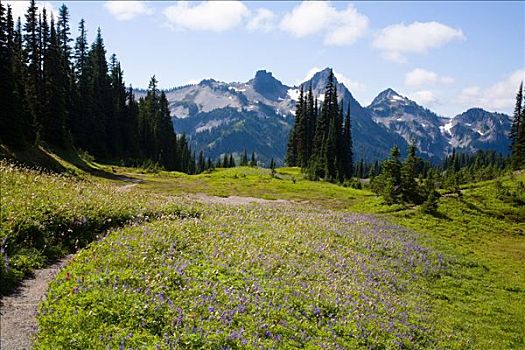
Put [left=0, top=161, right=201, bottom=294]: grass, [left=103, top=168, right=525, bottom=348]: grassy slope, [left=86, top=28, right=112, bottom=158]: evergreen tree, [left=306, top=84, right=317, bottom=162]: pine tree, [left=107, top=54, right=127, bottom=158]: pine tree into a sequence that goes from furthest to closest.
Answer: [left=306, top=84, right=317, bottom=162]: pine tree < [left=107, top=54, right=127, bottom=158]: pine tree < [left=86, top=28, right=112, bottom=158]: evergreen tree < [left=103, top=168, right=525, bottom=348]: grassy slope < [left=0, top=161, right=201, bottom=294]: grass

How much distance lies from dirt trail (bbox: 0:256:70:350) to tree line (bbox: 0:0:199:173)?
3284 centimetres

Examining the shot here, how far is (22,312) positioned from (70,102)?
237 feet

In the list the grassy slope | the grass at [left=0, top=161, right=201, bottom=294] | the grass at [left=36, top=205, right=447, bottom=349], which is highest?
the grass at [left=0, top=161, right=201, bottom=294]

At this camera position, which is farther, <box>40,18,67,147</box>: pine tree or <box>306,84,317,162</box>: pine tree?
<box>306,84,317,162</box>: pine tree

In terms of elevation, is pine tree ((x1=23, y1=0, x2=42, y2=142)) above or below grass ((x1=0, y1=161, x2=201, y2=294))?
above

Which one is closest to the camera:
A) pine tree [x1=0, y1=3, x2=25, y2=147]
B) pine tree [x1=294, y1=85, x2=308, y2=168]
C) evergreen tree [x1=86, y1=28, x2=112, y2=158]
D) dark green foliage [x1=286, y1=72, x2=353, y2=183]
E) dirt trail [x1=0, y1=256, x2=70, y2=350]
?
dirt trail [x1=0, y1=256, x2=70, y2=350]

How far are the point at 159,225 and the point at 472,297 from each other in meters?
13.9

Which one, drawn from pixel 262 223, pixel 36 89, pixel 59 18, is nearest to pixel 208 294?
pixel 262 223

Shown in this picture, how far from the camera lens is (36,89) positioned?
58.5 m

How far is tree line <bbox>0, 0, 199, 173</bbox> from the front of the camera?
44.2 m

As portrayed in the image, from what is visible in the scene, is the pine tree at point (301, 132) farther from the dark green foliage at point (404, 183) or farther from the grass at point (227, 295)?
the grass at point (227, 295)

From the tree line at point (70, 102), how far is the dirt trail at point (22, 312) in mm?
32844

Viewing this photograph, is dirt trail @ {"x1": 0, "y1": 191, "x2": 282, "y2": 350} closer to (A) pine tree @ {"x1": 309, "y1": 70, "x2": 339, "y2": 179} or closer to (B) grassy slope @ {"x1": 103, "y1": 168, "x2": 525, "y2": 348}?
(B) grassy slope @ {"x1": 103, "y1": 168, "x2": 525, "y2": 348}

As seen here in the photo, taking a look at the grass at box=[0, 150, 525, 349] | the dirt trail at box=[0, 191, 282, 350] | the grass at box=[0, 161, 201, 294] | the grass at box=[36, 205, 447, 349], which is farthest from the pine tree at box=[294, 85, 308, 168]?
the dirt trail at box=[0, 191, 282, 350]
